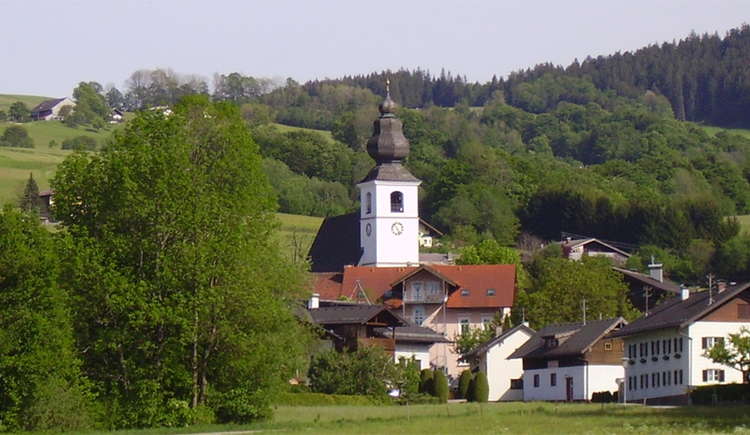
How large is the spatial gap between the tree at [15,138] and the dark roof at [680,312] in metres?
123

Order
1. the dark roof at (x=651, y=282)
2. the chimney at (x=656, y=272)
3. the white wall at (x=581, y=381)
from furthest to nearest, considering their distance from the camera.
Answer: the chimney at (x=656, y=272)
the dark roof at (x=651, y=282)
the white wall at (x=581, y=381)

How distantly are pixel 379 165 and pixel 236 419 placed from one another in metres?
71.1

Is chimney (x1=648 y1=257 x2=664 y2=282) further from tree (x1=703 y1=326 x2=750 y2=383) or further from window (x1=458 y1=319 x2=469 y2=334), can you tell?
tree (x1=703 y1=326 x2=750 y2=383)

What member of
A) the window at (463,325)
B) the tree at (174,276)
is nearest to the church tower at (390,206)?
the window at (463,325)

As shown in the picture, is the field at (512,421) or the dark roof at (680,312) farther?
the dark roof at (680,312)

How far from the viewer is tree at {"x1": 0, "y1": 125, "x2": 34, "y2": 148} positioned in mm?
182750

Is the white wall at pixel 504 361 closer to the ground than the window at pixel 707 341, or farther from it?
closer to the ground

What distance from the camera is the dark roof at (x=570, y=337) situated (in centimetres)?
7262

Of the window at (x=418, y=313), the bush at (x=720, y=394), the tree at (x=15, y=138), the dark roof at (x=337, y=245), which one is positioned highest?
the tree at (x=15, y=138)

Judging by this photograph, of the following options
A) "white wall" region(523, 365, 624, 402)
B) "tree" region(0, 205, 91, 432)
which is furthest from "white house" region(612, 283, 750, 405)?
"tree" region(0, 205, 91, 432)

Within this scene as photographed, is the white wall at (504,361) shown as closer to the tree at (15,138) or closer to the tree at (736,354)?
the tree at (736,354)

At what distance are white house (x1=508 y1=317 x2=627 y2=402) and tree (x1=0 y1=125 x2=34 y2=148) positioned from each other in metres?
116

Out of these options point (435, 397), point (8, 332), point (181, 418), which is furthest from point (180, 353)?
point (435, 397)

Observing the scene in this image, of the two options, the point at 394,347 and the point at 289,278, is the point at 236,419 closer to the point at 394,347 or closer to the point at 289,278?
the point at 289,278
